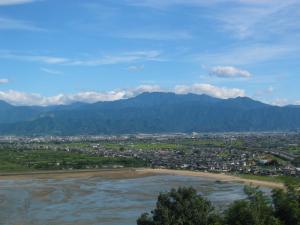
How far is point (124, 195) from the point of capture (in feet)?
191

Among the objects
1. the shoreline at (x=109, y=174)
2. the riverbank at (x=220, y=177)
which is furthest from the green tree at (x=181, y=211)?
the shoreline at (x=109, y=174)

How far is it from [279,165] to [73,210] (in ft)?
140

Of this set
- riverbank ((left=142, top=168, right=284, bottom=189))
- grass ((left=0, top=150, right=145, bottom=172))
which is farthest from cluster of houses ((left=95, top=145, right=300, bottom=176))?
grass ((left=0, top=150, right=145, bottom=172))

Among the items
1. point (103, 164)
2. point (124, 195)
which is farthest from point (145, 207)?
point (103, 164)

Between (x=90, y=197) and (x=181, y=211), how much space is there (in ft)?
105

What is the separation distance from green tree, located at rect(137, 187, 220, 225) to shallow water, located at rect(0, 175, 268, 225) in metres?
15.1

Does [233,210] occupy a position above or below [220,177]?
above

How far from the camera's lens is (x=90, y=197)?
57125mm

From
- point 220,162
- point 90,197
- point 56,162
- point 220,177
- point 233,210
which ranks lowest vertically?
point 90,197

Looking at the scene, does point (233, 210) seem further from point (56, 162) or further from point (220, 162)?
point (56, 162)

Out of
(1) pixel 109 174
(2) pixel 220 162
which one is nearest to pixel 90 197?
(1) pixel 109 174

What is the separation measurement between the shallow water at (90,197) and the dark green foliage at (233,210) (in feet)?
50.5

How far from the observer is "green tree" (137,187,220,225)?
83.9ft

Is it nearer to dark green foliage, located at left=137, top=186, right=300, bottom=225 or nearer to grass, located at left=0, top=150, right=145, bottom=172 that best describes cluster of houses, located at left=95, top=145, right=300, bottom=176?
grass, located at left=0, top=150, right=145, bottom=172
